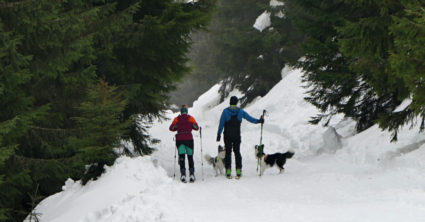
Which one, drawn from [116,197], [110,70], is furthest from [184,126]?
[116,197]

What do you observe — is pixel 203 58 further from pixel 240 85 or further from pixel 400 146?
pixel 400 146

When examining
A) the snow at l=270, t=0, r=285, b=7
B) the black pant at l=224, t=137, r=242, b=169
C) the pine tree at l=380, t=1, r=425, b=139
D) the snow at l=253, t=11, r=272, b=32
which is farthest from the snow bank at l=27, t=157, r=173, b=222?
the snow at l=270, t=0, r=285, b=7

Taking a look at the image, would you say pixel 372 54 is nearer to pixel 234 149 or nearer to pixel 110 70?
pixel 234 149

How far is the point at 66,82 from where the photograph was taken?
868 cm

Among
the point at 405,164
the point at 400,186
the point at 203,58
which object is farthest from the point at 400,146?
the point at 203,58

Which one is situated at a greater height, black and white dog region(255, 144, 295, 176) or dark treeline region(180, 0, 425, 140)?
dark treeline region(180, 0, 425, 140)

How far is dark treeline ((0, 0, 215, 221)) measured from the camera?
23.1ft

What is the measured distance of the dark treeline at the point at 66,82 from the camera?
703 centimetres

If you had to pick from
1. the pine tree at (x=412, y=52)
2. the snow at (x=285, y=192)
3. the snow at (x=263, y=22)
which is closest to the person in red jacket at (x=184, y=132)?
the snow at (x=285, y=192)

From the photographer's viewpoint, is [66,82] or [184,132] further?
[184,132]

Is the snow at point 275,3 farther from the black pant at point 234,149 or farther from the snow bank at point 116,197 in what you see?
the snow bank at point 116,197

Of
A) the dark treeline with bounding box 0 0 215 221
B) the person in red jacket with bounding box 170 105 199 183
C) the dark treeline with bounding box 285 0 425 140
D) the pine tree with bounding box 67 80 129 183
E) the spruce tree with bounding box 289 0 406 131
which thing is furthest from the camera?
the person in red jacket with bounding box 170 105 199 183

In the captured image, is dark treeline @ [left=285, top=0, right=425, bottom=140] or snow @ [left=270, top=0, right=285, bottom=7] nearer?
dark treeline @ [left=285, top=0, right=425, bottom=140]

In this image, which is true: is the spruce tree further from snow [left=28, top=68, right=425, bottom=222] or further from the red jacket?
the red jacket
